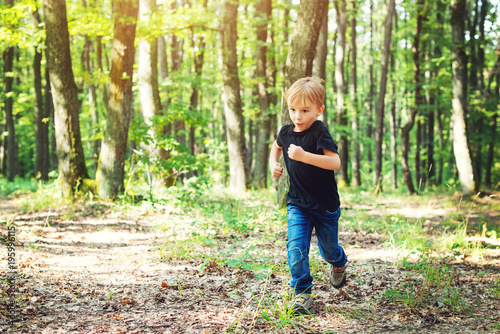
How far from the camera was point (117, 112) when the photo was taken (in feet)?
30.1

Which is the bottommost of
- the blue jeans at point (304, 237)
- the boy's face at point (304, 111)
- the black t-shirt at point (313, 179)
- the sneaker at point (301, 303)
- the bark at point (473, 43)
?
the sneaker at point (301, 303)

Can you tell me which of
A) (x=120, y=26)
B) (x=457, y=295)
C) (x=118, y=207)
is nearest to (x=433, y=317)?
(x=457, y=295)

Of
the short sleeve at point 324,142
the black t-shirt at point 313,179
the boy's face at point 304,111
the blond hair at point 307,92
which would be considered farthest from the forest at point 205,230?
the blond hair at point 307,92

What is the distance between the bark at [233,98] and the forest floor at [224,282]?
16.9ft

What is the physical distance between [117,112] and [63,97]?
127cm

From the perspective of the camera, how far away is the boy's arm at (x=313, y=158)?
3037 mm

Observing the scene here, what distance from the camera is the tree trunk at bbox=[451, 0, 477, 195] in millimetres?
11836

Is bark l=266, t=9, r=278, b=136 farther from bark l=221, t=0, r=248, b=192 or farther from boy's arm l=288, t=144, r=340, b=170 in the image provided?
boy's arm l=288, t=144, r=340, b=170

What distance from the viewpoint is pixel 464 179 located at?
11953 millimetres

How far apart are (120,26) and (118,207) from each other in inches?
169

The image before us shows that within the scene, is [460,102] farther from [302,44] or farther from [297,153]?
[297,153]

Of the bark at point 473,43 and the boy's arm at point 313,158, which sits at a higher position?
the bark at point 473,43

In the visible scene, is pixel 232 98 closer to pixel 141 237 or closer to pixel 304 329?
pixel 141 237

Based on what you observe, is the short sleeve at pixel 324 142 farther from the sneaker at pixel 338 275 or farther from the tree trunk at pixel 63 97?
the tree trunk at pixel 63 97
